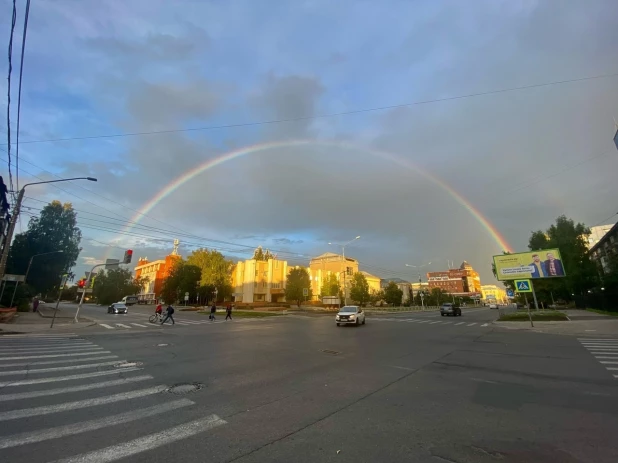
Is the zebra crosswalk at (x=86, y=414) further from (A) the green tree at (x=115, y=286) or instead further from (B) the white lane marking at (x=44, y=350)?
(A) the green tree at (x=115, y=286)

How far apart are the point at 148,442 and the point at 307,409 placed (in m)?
2.61

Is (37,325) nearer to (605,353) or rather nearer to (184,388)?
(184,388)

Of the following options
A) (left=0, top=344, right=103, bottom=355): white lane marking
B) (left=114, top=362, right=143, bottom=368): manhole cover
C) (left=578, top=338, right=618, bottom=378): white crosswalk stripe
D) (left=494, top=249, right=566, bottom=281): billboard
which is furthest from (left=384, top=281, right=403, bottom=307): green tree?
(left=114, top=362, right=143, bottom=368): manhole cover

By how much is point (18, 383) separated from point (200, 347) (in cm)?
665

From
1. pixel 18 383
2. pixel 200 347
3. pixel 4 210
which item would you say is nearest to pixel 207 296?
pixel 4 210

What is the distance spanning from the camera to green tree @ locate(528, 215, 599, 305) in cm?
5494

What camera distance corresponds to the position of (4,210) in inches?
1470

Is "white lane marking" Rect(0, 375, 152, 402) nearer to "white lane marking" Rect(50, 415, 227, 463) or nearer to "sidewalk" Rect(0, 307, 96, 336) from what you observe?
"white lane marking" Rect(50, 415, 227, 463)

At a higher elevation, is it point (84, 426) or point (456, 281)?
point (456, 281)

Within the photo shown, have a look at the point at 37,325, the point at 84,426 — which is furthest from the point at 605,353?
the point at 37,325

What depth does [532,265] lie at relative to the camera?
96.5 feet

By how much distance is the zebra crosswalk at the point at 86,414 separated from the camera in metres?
3.98

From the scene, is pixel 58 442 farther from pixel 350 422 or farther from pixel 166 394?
pixel 350 422

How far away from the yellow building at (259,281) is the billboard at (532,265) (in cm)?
5548
